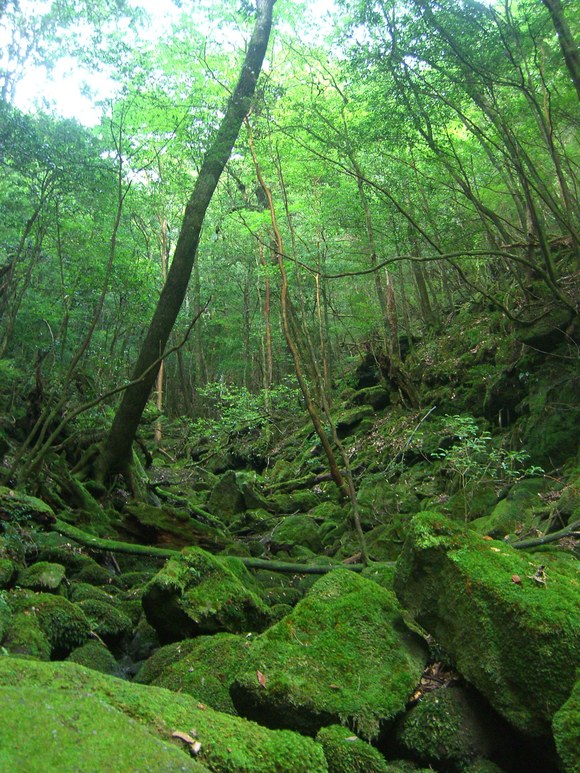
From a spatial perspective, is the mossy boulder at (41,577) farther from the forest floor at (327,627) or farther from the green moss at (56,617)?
the green moss at (56,617)

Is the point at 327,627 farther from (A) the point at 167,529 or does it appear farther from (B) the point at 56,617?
(A) the point at 167,529

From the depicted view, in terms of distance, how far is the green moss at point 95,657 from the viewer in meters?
4.02

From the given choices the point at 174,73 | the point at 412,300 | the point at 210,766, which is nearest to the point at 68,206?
the point at 174,73

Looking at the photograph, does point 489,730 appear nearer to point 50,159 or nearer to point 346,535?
point 346,535

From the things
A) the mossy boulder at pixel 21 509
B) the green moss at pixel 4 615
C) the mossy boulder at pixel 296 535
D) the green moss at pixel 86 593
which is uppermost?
the mossy boulder at pixel 21 509

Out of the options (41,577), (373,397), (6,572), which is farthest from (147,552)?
(373,397)

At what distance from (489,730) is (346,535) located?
6521mm

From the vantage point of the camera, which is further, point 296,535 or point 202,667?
point 296,535

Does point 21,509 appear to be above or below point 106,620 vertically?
above

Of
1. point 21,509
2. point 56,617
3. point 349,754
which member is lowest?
point 349,754

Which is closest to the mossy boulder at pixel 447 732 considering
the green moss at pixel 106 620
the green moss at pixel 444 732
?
the green moss at pixel 444 732

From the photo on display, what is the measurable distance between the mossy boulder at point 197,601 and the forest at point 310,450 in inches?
0.9

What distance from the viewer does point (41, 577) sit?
4.93 metres

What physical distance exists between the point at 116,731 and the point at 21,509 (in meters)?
5.71
